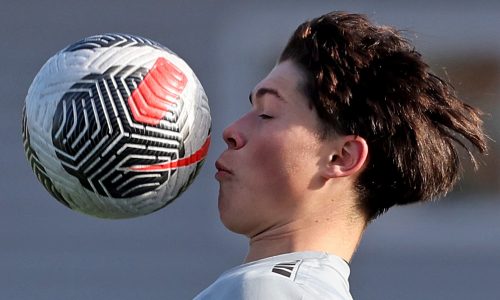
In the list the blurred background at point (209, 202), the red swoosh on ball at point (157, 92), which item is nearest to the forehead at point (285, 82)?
the red swoosh on ball at point (157, 92)

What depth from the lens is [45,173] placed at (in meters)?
3.16

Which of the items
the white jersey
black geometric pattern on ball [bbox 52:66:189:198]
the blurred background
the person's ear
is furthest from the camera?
the blurred background

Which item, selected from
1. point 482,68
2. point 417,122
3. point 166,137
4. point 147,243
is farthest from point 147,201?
point 482,68

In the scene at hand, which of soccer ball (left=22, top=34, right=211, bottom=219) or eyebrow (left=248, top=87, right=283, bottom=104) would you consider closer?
soccer ball (left=22, top=34, right=211, bottom=219)

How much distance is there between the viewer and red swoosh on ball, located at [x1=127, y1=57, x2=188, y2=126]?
9.91ft

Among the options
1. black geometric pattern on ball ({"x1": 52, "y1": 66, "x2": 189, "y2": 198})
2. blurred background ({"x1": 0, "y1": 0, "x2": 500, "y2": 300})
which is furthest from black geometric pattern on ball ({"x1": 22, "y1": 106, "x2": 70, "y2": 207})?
blurred background ({"x1": 0, "y1": 0, "x2": 500, "y2": 300})

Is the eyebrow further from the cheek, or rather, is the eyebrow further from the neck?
the neck

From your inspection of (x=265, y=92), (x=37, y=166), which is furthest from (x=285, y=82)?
(x=37, y=166)

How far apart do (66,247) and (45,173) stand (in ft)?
16.7

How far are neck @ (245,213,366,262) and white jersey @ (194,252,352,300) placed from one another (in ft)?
0.24

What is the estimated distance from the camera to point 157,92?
308 centimetres

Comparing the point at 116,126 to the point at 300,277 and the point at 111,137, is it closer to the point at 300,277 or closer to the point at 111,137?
the point at 111,137

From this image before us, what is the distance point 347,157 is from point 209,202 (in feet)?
16.8

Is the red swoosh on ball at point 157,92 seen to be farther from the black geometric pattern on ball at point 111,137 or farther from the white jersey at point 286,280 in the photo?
the white jersey at point 286,280
